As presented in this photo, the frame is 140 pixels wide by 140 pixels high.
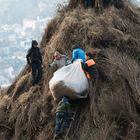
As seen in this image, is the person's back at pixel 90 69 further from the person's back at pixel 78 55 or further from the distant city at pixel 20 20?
the distant city at pixel 20 20

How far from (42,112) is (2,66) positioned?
39740 millimetres

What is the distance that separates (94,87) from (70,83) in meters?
0.64

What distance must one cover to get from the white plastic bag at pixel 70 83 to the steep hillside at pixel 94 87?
304mm

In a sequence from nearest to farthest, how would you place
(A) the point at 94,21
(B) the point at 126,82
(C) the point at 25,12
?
(B) the point at 126,82 → (A) the point at 94,21 → (C) the point at 25,12

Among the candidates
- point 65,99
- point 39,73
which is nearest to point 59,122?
point 65,99

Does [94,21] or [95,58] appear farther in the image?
[94,21]

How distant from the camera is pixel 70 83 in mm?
11180

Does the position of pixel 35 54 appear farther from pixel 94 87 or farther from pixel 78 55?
pixel 94 87

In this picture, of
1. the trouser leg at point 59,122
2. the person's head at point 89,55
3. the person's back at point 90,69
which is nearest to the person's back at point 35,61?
the person's head at point 89,55

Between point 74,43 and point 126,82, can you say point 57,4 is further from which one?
point 126,82

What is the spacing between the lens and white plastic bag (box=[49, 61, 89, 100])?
1119cm

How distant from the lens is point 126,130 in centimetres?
1084

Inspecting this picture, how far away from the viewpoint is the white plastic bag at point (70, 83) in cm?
1119

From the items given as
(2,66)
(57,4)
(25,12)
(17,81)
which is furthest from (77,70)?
(25,12)
